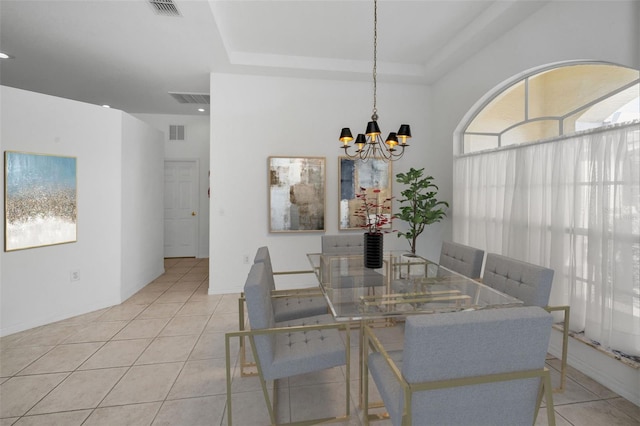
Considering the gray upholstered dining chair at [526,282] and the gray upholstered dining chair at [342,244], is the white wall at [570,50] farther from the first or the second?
the gray upholstered dining chair at [342,244]

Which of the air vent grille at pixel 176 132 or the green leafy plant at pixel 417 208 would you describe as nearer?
the green leafy plant at pixel 417 208

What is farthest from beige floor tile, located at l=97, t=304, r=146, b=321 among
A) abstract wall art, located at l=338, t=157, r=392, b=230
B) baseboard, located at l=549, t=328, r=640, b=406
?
baseboard, located at l=549, t=328, r=640, b=406

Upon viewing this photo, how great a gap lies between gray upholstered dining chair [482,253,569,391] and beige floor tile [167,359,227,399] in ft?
7.50

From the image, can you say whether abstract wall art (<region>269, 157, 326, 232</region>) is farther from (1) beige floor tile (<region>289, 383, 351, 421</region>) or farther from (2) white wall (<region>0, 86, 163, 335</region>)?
(1) beige floor tile (<region>289, 383, 351, 421</region>)

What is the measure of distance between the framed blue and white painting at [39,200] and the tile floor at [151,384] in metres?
1.00

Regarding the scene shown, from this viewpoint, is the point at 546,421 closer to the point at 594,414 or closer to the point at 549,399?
the point at 594,414

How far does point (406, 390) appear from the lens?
4.21 ft

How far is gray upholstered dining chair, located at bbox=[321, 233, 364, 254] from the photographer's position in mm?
3592

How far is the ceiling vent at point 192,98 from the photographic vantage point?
5215 millimetres

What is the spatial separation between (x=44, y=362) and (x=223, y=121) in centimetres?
330

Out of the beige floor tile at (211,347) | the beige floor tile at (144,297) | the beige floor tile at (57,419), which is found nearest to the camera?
the beige floor tile at (57,419)

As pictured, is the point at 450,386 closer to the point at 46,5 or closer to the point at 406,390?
the point at 406,390

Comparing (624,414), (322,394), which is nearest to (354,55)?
(322,394)

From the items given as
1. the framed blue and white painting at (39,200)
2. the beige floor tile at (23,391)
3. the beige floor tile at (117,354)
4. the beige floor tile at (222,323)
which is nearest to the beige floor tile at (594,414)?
the beige floor tile at (222,323)
